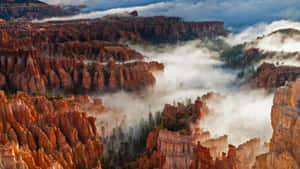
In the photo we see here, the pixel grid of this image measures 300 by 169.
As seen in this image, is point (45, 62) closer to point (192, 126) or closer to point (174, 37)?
point (192, 126)

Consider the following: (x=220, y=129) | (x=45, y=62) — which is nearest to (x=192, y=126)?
(x=220, y=129)

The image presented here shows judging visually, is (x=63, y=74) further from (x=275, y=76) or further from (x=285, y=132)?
(x=285, y=132)

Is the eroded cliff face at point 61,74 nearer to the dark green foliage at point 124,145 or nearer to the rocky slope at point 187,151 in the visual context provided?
the dark green foliage at point 124,145

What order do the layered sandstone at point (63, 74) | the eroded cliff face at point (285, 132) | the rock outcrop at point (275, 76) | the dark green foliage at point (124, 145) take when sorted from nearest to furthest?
the eroded cliff face at point (285, 132)
the dark green foliage at point (124, 145)
the rock outcrop at point (275, 76)
the layered sandstone at point (63, 74)

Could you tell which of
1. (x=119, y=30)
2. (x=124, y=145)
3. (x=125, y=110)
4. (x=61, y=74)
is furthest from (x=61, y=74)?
(x=119, y=30)

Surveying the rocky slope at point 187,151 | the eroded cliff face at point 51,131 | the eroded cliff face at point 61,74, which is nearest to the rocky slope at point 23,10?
the eroded cliff face at point 61,74

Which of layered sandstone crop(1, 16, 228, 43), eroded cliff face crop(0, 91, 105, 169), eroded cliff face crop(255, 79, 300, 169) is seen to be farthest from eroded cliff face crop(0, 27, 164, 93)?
eroded cliff face crop(255, 79, 300, 169)

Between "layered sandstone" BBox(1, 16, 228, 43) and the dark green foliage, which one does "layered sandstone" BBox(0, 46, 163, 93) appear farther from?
"layered sandstone" BBox(1, 16, 228, 43)
